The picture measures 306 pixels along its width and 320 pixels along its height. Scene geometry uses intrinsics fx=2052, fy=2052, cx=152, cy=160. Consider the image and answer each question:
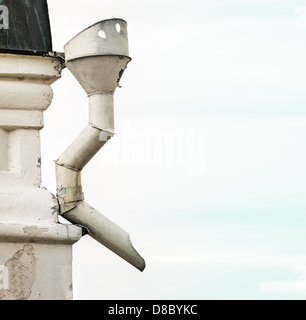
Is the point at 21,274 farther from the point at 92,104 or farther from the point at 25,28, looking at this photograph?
the point at 25,28

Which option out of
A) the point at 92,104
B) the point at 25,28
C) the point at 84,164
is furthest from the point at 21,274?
the point at 25,28

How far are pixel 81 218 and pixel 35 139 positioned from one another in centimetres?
84

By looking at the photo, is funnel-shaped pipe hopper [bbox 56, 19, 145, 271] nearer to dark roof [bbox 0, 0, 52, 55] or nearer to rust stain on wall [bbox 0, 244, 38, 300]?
dark roof [bbox 0, 0, 52, 55]

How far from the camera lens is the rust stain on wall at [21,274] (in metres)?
17.3

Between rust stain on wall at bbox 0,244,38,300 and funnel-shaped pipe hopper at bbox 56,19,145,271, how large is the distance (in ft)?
1.88

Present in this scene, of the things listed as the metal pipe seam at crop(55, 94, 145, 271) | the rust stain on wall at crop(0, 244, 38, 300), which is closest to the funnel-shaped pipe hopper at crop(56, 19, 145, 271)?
the metal pipe seam at crop(55, 94, 145, 271)

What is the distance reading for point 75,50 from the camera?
57.8 feet

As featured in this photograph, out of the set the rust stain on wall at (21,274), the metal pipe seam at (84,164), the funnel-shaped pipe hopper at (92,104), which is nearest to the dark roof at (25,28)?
the funnel-shaped pipe hopper at (92,104)

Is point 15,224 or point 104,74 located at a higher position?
point 104,74

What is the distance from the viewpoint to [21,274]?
682 inches

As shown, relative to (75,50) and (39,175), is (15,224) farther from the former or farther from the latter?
(75,50)

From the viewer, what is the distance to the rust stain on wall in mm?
17281

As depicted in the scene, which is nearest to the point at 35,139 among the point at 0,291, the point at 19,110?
the point at 19,110
